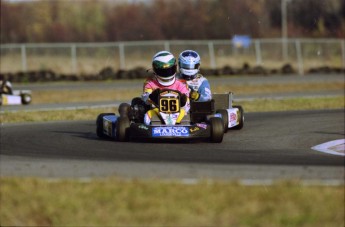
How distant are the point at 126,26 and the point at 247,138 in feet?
115

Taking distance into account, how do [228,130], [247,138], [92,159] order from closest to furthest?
[92,159] < [247,138] < [228,130]

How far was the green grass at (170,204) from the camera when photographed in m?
6.24

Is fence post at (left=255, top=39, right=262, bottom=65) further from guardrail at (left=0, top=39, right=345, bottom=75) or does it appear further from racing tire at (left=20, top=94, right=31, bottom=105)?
racing tire at (left=20, top=94, right=31, bottom=105)

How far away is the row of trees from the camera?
1719 inches

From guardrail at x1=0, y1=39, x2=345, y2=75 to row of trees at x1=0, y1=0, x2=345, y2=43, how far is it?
72.7 inches

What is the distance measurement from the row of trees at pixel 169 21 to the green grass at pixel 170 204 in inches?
1123

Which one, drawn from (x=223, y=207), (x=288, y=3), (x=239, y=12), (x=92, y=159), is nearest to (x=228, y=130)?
(x=92, y=159)

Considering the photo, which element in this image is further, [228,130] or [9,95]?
[9,95]

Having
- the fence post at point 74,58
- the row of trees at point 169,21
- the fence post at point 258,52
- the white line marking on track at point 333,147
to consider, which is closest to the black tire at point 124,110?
the white line marking on track at point 333,147

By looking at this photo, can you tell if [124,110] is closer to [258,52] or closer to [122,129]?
[122,129]

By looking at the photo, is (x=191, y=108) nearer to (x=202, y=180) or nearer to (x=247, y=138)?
(x=247, y=138)

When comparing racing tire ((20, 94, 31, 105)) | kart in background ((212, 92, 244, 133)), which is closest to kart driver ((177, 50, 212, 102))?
kart in background ((212, 92, 244, 133))

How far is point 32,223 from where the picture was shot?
6.33 meters

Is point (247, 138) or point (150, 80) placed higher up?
point (150, 80)
